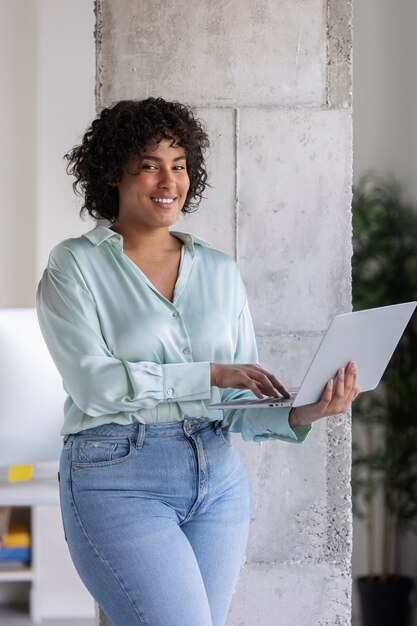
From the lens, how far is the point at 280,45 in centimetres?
241

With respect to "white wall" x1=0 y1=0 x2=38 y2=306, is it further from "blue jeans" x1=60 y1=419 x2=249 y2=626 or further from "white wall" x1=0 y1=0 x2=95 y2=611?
"blue jeans" x1=60 y1=419 x2=249 y2=626

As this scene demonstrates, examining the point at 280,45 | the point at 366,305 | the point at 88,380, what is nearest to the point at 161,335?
the point at 88,380

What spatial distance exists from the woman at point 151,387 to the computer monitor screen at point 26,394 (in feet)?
3.93

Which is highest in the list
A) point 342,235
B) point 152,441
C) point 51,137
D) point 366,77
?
point 366,77

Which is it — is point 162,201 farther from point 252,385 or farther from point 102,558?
point 102,558

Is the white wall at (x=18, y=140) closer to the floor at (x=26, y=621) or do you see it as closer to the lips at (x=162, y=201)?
the floor at (x=26, y=621)

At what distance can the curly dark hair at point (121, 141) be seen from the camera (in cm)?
186

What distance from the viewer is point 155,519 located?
170 centimetres

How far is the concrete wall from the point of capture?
2.39m

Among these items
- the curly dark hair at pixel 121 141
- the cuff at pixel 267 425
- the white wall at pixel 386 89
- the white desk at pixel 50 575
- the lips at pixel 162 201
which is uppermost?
the white wall at pixel 386 89

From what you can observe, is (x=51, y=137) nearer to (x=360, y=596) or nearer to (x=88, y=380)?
(x=360, y=596)

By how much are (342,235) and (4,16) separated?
272cm

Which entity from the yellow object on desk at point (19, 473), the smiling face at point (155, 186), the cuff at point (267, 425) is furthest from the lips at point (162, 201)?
the yellow object on desk at point (19, 473)

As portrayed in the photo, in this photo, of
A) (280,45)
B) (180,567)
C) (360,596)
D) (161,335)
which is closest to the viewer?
(180,567)
